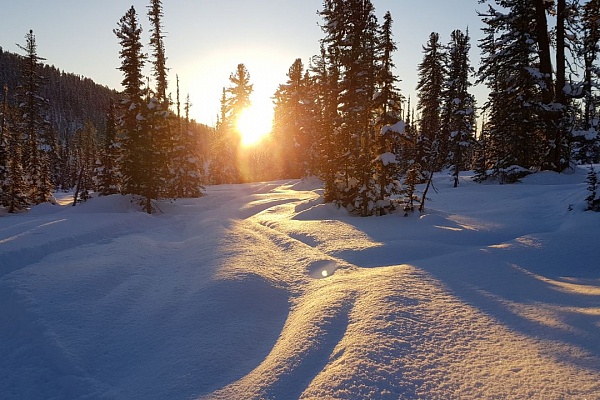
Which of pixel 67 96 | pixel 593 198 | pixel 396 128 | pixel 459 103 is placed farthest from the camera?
pixel 67 96

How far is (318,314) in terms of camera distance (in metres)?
4.59

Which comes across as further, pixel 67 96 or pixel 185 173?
pixel 67 96

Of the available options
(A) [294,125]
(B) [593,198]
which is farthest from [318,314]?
(A) [294,125]

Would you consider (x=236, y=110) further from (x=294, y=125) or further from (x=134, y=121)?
(x=134, y=121)

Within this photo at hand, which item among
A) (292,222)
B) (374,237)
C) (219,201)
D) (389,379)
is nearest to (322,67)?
(219,201)

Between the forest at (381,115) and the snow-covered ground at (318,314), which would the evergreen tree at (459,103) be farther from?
the snow-covered ground at (318,314)

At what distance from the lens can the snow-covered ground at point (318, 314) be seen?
318cm

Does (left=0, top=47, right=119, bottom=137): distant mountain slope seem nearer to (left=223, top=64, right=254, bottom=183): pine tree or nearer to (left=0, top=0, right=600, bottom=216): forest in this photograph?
(left=223, top=64, right=254, bottom=183): pine tree

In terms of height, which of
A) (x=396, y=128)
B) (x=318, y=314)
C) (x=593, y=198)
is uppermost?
(x=396, y=128)

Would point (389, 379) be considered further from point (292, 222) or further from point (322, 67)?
point (322, 67)

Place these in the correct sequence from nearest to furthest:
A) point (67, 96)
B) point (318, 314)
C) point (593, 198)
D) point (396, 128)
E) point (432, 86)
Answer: point (318, 314), point (593, 198), point (396, 128), point (432, 86), point (67, 96)

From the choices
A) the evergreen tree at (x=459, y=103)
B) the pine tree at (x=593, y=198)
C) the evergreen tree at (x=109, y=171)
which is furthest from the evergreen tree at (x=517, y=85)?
the evergreen tree at (x=109, y=171)

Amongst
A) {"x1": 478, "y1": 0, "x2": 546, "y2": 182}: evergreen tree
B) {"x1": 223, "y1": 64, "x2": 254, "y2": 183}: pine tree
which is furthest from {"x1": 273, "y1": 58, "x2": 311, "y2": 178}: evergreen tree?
{"x1": 478, "y1": 0, "x2": 546, "y2": 182}: evergreen tree

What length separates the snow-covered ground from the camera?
10.4ft
